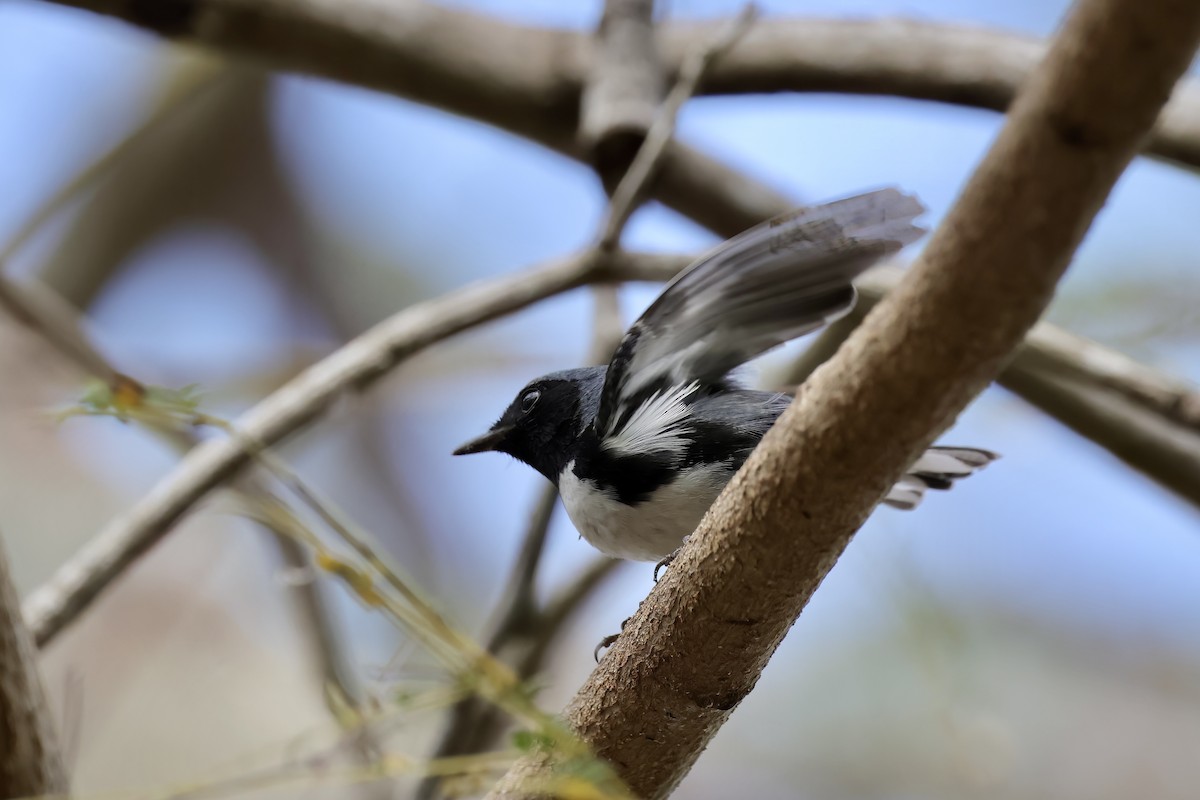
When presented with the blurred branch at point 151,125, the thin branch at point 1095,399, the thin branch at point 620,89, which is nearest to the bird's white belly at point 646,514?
the thin branch at point 1095,399

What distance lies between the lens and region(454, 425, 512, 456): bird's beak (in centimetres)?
205

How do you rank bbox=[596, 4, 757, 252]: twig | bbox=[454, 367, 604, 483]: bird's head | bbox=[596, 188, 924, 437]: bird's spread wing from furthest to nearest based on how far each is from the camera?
bbox=[596, 4, 757, 252]: twig, bbox=[454, 367, 604, 483]: bird's head, bbox=[596, 188, 924, 437]: bird's spread wing

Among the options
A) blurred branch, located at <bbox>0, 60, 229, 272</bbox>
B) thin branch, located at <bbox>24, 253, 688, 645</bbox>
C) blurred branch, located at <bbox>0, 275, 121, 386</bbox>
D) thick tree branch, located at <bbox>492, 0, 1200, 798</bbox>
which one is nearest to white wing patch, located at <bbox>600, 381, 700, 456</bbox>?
thick tree branch, located at <bbox>492, 0, 1200, 798</bbox>

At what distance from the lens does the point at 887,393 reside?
0.84 metres

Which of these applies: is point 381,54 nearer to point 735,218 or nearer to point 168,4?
point 168,4

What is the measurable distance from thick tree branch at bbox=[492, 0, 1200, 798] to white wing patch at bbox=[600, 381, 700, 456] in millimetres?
367

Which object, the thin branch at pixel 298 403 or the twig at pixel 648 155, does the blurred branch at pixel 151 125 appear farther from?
the twig at pixel 648 155

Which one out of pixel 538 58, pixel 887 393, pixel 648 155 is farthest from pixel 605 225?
pixel 887 393

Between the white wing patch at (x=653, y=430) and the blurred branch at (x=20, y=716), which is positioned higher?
the white wing patch at (x=653, y=430)

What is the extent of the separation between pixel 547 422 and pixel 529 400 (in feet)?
0.17

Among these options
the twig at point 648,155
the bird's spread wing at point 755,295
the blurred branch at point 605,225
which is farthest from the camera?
the blurred branch at point 605,225

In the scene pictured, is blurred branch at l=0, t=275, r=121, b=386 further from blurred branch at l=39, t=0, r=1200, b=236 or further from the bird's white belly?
the bird's white belly

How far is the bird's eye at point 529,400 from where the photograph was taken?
1993 mm

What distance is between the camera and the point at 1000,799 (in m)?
4.00
